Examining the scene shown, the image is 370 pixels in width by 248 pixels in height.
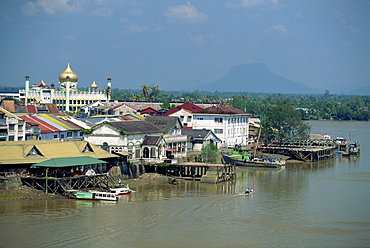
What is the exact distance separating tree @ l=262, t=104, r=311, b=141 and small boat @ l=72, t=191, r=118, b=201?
40268mm

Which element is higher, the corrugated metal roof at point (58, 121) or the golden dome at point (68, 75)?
the golden dome at point (68, 75)

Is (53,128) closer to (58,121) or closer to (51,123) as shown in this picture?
(51,123)

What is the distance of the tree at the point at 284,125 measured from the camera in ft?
260

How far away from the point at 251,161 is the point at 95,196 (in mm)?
25215

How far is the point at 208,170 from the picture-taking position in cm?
5369

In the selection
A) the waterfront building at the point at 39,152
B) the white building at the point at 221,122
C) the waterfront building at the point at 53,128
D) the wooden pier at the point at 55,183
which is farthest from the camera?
the white building at the point at 221,122

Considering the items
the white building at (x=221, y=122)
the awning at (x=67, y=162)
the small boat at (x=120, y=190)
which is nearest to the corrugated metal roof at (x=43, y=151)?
→ the awning at (x=67, y=162)

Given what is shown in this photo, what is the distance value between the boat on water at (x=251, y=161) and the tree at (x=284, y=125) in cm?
1236

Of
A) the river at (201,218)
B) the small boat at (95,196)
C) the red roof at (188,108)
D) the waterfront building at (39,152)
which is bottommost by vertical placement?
the river at (201,218)

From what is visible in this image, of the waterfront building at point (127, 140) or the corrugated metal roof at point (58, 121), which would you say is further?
the corrugated metal roof at point (58, 121)

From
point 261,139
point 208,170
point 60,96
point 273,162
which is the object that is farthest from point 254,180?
point 60,96

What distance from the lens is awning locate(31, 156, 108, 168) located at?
145 ft

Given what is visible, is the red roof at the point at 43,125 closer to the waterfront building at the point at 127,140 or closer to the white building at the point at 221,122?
the waterfront building at the point at 127,140

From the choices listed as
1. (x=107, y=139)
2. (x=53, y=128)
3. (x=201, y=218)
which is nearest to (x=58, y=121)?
(x=53, y=128)
